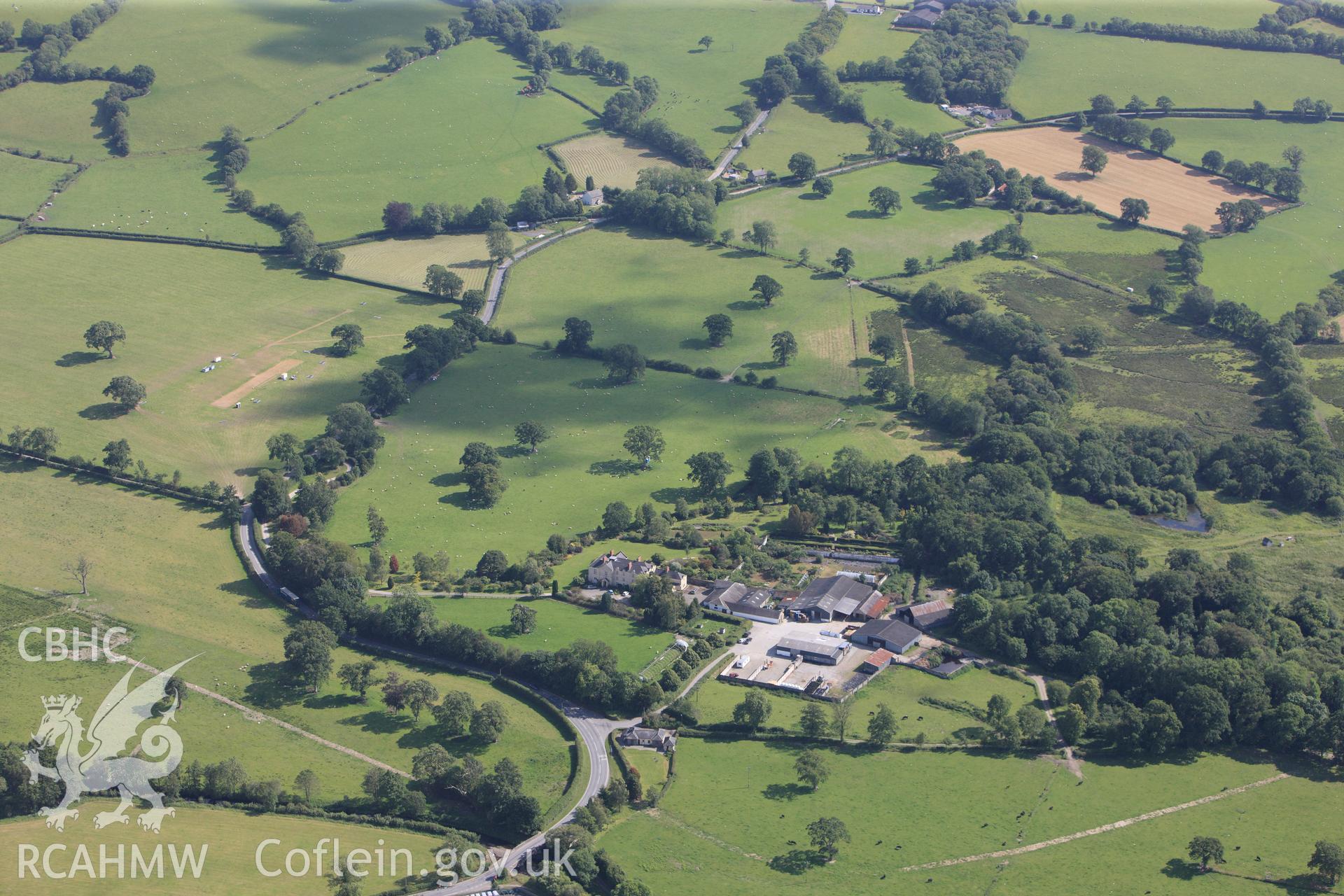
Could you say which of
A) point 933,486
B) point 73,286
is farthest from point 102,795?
point 73,286

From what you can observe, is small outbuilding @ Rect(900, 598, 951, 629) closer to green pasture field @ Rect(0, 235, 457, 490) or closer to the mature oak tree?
green pasture field @ Rect(0, 235, 457, 490)

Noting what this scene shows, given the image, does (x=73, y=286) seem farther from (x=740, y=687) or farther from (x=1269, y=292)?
(x=1269, y=292)

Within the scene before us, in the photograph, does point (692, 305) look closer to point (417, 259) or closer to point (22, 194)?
point (417, 259)

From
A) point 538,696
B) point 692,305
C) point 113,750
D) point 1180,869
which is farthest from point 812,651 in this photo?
point 692,305

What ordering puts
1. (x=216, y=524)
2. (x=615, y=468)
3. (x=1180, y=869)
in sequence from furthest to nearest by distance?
(x=615, y=468)
(x=216, y=524)
(x=1180, y=869)

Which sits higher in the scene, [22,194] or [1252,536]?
[1252,536]

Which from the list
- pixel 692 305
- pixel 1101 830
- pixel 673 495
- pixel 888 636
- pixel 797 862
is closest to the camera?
pixel 797 862
